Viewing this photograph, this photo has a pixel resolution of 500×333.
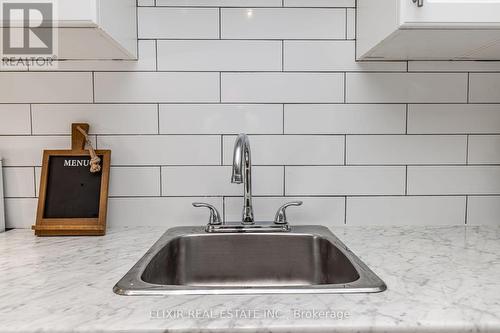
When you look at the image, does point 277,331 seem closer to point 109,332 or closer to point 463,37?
point 109,332

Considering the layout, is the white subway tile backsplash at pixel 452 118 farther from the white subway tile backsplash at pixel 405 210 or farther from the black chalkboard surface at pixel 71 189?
the black chalkboard surface at pixel 71 189

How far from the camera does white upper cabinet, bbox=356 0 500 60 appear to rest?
81 cm

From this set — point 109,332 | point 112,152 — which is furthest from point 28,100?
point 109,332

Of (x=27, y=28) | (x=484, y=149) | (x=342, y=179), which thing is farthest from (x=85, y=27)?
(x=484, y=149)

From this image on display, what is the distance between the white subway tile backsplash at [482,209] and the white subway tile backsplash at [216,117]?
64cm

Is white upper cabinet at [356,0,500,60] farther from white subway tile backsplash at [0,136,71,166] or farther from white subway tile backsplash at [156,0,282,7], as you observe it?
white subway tile backsplash at [0,136,71,166]

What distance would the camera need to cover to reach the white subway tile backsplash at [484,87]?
1.17m

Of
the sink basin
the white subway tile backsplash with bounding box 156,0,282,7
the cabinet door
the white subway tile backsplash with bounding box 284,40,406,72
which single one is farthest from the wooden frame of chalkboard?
the cabinet door

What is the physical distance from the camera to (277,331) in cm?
55

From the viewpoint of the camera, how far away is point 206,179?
1.17 meters

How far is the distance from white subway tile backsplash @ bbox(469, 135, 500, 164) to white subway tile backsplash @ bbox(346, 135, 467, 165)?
0.02m

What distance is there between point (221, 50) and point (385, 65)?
49 cm

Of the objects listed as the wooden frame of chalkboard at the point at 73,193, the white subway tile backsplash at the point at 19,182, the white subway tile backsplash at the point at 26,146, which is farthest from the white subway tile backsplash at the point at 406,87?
the white subway tile backsplash at the point at 19,182

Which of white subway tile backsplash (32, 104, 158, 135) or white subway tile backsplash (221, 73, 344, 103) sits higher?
white subway tile backsplash (221, 73, 344, 103)
